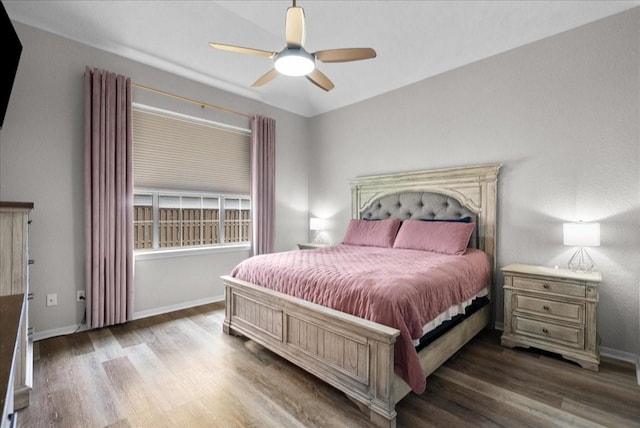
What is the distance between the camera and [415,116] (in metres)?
3.69

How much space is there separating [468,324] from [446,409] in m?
0.93

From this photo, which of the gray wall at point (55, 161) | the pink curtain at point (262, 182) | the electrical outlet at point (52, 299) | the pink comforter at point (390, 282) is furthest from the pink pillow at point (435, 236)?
the electrical outlet at point (52, 299)

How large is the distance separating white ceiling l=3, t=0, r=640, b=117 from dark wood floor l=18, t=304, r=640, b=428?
285cm

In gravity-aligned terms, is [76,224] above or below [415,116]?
below

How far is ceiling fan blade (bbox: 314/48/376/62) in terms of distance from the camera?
2127 millimetres

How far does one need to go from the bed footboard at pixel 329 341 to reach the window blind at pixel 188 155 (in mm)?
1663

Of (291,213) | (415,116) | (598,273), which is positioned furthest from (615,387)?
(291,213)

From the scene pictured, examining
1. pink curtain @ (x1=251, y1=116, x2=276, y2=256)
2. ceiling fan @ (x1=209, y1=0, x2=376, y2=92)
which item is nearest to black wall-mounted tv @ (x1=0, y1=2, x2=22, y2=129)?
ceiling fan @ (x1=209, y1=0, x2=376, y2=92)

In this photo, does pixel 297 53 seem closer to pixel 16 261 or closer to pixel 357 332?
pixel 357 332

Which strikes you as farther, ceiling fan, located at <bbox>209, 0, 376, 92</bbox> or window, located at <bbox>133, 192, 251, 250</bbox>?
window, located at <bbox>133, 192, 251, 250</bbox>

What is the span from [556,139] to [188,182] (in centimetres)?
386

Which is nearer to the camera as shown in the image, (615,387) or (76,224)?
(615,387)

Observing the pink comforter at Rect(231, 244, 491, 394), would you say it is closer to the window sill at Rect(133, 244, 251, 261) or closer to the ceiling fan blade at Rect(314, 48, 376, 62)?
the window sill at Rect(133, 244, 251, 261)

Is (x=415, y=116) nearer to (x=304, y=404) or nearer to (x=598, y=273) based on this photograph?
(x=598, y=273)
